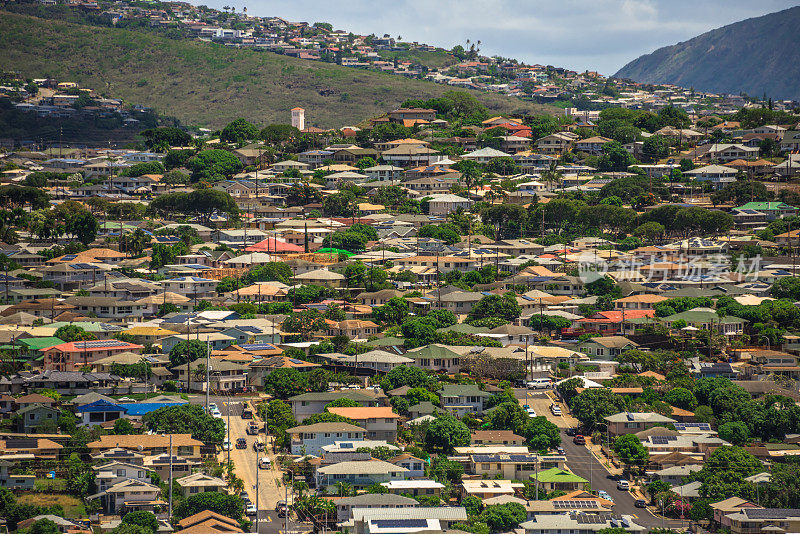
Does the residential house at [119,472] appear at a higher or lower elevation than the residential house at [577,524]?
higher

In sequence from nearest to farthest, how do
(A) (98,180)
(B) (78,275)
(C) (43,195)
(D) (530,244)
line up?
1. (B) (78,275)
2. (D) (530,244)
3. (C) (43,195)
4. (A) (98,180)

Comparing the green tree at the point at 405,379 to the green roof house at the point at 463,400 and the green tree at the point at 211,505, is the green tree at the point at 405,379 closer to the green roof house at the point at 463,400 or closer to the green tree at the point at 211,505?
the green roof house at the point at 463,400

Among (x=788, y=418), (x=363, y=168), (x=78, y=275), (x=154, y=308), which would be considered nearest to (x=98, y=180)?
(x=363, y=168)

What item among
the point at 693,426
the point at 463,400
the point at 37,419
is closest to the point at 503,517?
the point at 463,400

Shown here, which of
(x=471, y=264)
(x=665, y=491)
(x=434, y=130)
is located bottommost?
(x=665, y=491)

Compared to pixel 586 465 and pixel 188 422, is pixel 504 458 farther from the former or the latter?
pixel 188 422

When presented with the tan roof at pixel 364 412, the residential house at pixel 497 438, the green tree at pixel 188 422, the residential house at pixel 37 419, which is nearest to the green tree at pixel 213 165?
the residential house at pixel 37 419

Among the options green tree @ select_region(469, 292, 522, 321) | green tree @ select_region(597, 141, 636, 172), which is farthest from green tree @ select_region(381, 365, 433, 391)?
green tree @ select_region(597, 141, 636, 172)

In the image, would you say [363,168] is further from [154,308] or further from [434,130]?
[154,308]
